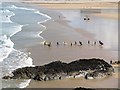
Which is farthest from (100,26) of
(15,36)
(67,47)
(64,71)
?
(64,71)

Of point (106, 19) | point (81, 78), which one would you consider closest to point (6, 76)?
point (81, 78)

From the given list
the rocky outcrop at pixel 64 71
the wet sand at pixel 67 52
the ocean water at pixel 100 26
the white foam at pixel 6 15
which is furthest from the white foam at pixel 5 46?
the white foam at pixel 6 15

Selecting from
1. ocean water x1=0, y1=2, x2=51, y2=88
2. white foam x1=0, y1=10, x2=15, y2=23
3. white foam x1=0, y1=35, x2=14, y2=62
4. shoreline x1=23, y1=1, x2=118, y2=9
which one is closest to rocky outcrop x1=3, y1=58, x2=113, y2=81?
ocean water x1=0, y1=2, x2=51, y2=88

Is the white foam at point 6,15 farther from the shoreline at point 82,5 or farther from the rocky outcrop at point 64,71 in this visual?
the rocky outcrop at point 64,71

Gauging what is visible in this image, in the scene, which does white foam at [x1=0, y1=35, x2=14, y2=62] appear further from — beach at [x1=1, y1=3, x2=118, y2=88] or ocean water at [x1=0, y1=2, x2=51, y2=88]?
beach at [x1=1, y1=3, x2=118, y2=88]

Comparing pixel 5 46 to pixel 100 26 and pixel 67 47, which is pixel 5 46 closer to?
pixel 67 47
